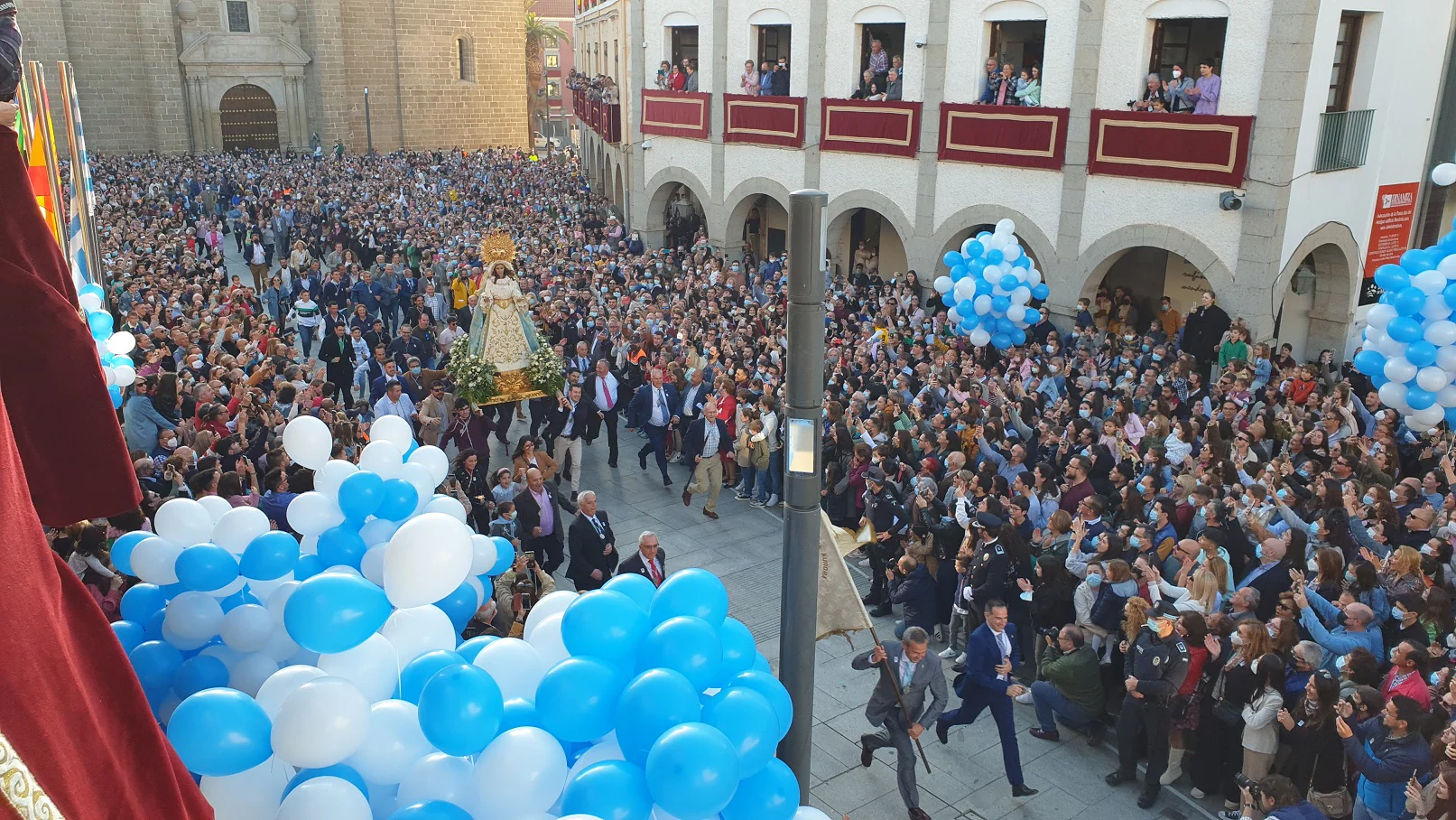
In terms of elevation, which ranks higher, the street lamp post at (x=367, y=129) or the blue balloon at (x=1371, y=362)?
the street lamp post at (x=367, y=129)

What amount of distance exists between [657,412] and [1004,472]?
467 centimetres

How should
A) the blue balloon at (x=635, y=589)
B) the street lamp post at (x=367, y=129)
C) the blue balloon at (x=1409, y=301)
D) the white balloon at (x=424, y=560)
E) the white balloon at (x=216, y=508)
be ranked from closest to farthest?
the white balloon at (x=424, y=560)
the blue balloon at (x=635, y=589)
the white balloon at (x=216, y=508)
the blue balloon at (x=1409, y=301)
the street lamp post at (x=367, y=129)

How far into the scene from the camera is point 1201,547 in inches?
340

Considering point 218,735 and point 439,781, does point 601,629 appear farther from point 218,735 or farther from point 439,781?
point 218,735

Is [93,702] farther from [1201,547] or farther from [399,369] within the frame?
[399,369]

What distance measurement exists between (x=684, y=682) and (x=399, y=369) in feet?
43.0

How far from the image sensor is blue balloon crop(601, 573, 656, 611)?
18.0 feet

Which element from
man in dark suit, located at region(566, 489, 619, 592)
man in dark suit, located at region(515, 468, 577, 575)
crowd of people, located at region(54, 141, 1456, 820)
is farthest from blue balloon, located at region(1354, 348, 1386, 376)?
man in dark suit, located at region(515, 468, 577, 575)

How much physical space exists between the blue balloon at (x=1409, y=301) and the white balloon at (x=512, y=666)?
35.5 ft

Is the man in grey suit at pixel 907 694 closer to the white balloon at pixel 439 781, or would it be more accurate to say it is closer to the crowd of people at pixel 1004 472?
the crowd of people at pixel 1004 472

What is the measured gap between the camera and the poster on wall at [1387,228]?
683 inches

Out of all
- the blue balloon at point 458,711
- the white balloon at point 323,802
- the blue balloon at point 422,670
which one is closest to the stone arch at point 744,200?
the blue balloon at point 422,670

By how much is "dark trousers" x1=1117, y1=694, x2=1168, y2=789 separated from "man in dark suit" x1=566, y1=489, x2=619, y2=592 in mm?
4449

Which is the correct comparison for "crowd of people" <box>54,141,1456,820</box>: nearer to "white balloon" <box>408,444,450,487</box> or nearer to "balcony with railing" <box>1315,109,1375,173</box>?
"white balloon" <box>408,444,450,487</box>
